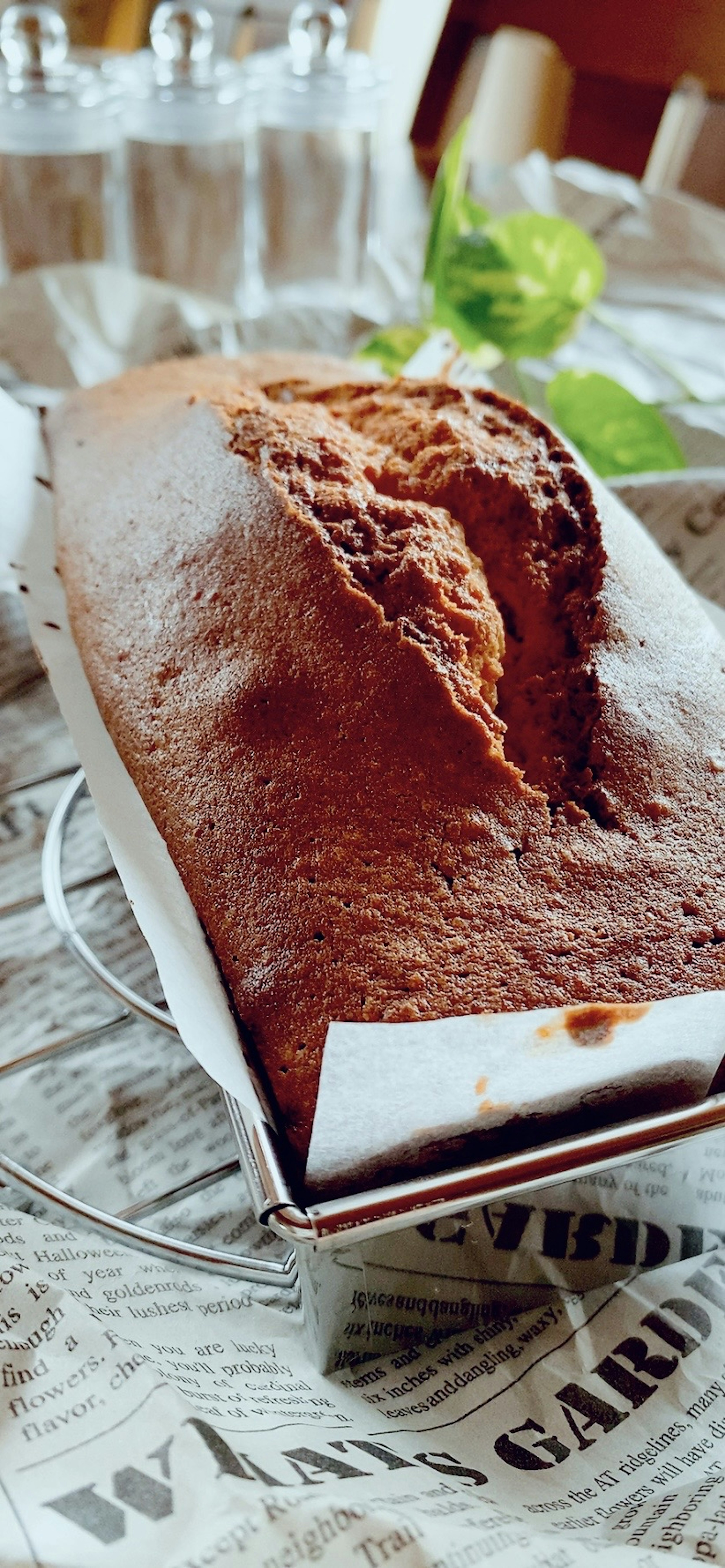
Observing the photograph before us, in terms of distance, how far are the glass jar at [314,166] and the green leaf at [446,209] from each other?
254 millimetres

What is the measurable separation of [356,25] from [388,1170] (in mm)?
2995

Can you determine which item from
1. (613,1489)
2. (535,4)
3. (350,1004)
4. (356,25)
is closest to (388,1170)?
(350,1004)

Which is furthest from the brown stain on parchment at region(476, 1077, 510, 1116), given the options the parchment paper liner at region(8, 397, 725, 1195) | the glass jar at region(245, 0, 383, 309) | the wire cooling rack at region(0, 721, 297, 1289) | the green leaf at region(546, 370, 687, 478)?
the glass jar at region(245, 0, 383, 309)

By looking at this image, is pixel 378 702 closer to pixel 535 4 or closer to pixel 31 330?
pixel 31 330

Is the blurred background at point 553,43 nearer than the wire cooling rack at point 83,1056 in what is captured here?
No

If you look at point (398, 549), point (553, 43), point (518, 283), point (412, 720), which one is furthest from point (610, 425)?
point (553, 43)

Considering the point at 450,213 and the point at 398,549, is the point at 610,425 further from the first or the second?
the point at 398,549

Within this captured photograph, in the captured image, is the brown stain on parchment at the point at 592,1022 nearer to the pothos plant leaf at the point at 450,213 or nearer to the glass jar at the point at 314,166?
the pothos plant leaf at the point at 450,213

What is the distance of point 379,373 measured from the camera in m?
1.45

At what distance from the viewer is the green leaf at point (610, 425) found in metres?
1.31

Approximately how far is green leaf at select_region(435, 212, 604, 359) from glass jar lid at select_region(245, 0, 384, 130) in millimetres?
452

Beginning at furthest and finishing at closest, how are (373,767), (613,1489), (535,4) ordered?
(535,4), (373,767), (613,1489)

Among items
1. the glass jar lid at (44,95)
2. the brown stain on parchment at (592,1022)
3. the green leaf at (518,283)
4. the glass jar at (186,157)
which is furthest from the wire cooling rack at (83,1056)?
the glass jar at (186,157)

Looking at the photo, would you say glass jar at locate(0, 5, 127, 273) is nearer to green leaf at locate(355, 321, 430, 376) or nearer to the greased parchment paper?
green leaf at locate(355, 321, 430, 376)
